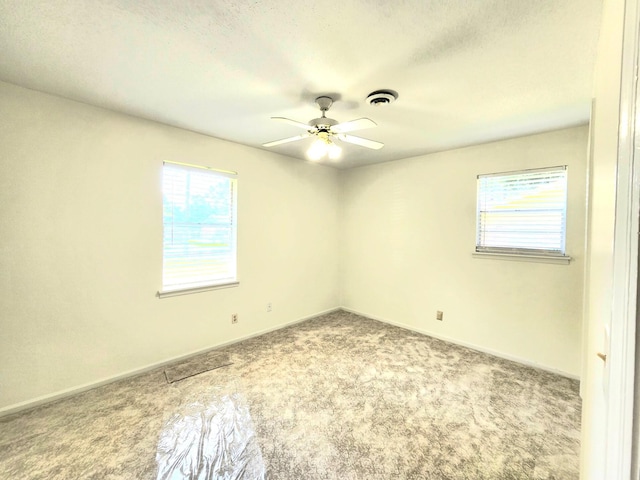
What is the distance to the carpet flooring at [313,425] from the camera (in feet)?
5.34

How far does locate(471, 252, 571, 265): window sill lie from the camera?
8.86ft

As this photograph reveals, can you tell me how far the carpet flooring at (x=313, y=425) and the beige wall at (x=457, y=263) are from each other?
413mm

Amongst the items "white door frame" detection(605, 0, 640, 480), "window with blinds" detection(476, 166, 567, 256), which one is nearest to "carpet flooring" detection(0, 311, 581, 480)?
"window with blinds" detection(476, 166, 567, 256)

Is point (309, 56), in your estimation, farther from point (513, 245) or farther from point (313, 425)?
point (513, 245)

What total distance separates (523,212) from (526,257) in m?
0.49

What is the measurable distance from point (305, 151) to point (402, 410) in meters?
3.04

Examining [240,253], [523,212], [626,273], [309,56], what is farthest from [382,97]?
[240,253]

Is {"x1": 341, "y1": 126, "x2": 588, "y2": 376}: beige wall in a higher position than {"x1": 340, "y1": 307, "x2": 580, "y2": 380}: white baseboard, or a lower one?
higher

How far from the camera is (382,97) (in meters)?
2.03

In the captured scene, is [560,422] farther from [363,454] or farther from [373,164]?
[373,164]

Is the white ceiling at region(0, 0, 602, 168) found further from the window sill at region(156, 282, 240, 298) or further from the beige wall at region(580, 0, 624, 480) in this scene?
the window sill at region(156, 282, 240, 298)

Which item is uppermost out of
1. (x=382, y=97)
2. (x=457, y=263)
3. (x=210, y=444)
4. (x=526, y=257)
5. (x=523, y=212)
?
(x=382, y=97)

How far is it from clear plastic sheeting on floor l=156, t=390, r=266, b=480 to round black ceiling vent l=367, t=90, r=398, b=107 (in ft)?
8.36

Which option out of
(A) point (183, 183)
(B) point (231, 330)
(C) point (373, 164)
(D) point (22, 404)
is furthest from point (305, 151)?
(D) point (22, 404)
